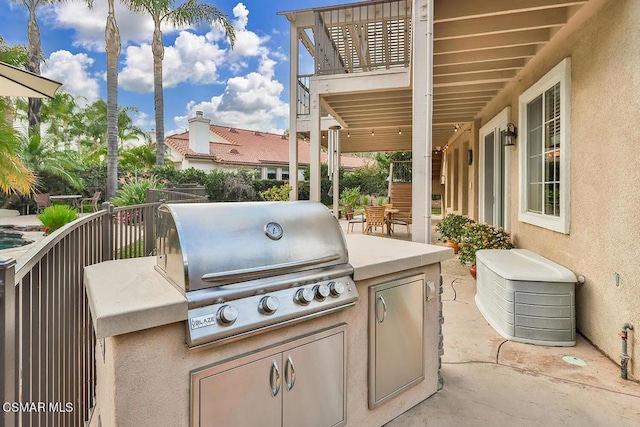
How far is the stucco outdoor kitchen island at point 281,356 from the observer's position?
53.7 inches

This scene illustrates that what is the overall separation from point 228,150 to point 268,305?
2534 centimetres

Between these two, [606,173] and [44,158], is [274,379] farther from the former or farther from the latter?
Answer: [44,158]

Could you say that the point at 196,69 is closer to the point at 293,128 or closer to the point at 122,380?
the point at 293,128

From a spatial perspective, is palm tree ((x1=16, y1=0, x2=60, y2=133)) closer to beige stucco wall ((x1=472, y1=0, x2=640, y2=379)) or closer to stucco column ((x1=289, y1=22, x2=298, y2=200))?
stucco column ((x1=289, y1=22, x2=298, y2=200))

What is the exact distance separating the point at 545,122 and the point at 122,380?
4.91 m

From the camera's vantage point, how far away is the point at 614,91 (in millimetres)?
2990

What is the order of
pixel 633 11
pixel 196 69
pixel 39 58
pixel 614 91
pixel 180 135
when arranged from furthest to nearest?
pixel 196 69
pixel 180 135
pixel 39 58
pixel 614 91
pixel 633 11

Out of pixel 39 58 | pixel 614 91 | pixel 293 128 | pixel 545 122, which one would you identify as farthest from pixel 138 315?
pixel 39 58

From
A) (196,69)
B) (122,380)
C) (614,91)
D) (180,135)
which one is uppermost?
(196,69)

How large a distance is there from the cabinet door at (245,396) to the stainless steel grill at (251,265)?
0.59 feet

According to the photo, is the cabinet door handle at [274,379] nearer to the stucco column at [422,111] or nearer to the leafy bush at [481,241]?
the stucco column at [422,111]

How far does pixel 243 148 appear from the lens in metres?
27.2

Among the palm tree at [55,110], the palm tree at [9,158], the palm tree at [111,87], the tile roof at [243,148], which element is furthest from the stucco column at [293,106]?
the tile roof at [243,148]

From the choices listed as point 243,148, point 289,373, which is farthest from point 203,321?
point 243,148
